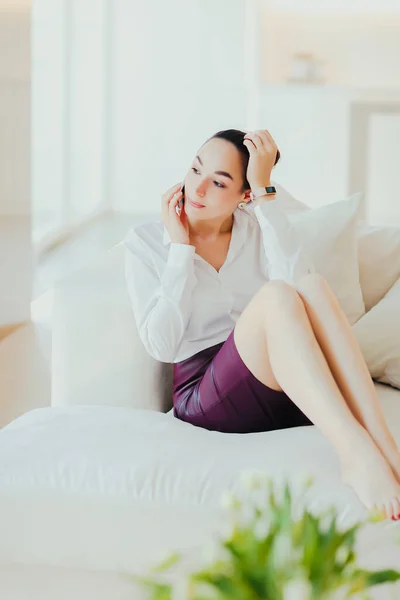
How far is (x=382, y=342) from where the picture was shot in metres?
2.54

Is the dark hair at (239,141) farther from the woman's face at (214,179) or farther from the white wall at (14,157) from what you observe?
the white wall at (14,157)

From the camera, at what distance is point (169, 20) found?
7.55 metres

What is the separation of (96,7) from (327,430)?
609 centimetres

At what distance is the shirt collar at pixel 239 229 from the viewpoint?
2449 mm

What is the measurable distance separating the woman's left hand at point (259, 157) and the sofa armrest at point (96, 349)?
420 mm

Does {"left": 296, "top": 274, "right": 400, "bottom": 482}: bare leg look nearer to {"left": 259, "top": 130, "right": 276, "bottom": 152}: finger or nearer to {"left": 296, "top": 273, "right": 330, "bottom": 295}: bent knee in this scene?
{"left": 296, "top": 273, "right": 330, "bottom": 295}: bent knee

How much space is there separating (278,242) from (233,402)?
43 cm

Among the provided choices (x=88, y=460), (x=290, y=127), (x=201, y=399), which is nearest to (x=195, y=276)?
(x=201, y=399)

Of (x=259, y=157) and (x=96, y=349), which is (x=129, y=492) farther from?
(x=259, y=157)

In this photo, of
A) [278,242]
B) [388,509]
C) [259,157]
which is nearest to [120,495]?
Result: [388,509]

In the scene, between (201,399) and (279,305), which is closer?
(279,305)

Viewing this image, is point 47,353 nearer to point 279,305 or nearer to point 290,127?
point 279,305

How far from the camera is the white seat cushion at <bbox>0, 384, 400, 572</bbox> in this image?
184cm

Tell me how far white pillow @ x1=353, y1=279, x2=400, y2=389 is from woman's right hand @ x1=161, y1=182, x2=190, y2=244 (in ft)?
1.84
